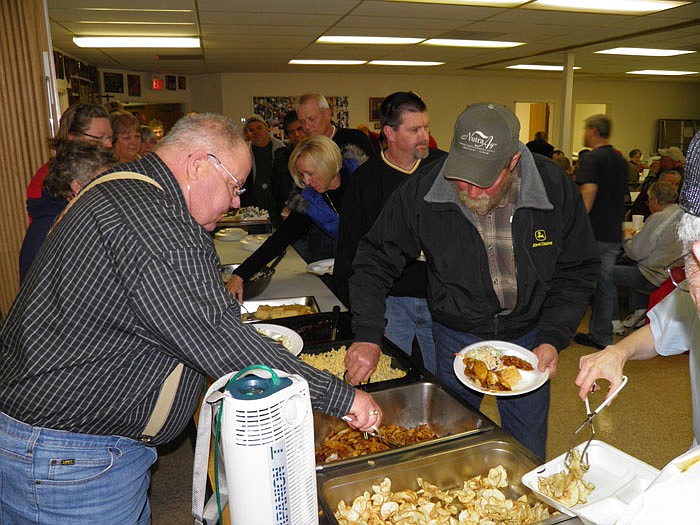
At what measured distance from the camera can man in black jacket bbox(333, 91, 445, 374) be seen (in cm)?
236

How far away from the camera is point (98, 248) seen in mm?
1050

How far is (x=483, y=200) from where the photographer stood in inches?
65.5

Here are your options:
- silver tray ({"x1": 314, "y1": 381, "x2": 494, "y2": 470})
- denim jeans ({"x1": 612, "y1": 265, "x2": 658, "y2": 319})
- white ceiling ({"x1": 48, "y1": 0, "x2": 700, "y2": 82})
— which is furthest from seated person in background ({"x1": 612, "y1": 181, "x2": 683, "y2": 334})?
silver tray ({"x1": 314, "y1": 381, "x2": 494, "y2": 470})

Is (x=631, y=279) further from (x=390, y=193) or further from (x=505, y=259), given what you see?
(x=505, y=259)

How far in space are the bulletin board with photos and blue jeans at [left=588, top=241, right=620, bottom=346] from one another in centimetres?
638

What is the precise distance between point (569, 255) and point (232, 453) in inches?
50.8

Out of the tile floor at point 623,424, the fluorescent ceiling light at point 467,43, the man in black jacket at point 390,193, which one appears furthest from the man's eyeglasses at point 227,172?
the fluorescent ceiling light at point 467,43

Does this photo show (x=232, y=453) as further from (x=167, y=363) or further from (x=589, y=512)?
(x=589, y=512)

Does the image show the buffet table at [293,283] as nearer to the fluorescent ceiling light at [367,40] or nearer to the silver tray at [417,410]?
the silver tray at [417,410]

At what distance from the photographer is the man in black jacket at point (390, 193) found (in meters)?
2.36

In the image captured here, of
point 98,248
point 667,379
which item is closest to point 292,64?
point 667,379

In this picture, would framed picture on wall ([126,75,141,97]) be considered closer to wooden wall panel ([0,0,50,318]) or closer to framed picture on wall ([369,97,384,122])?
framed picture on wall ([369,97,384,122])

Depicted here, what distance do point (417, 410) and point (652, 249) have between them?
9.98ft

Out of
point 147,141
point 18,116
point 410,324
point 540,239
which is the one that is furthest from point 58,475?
point 147,141
